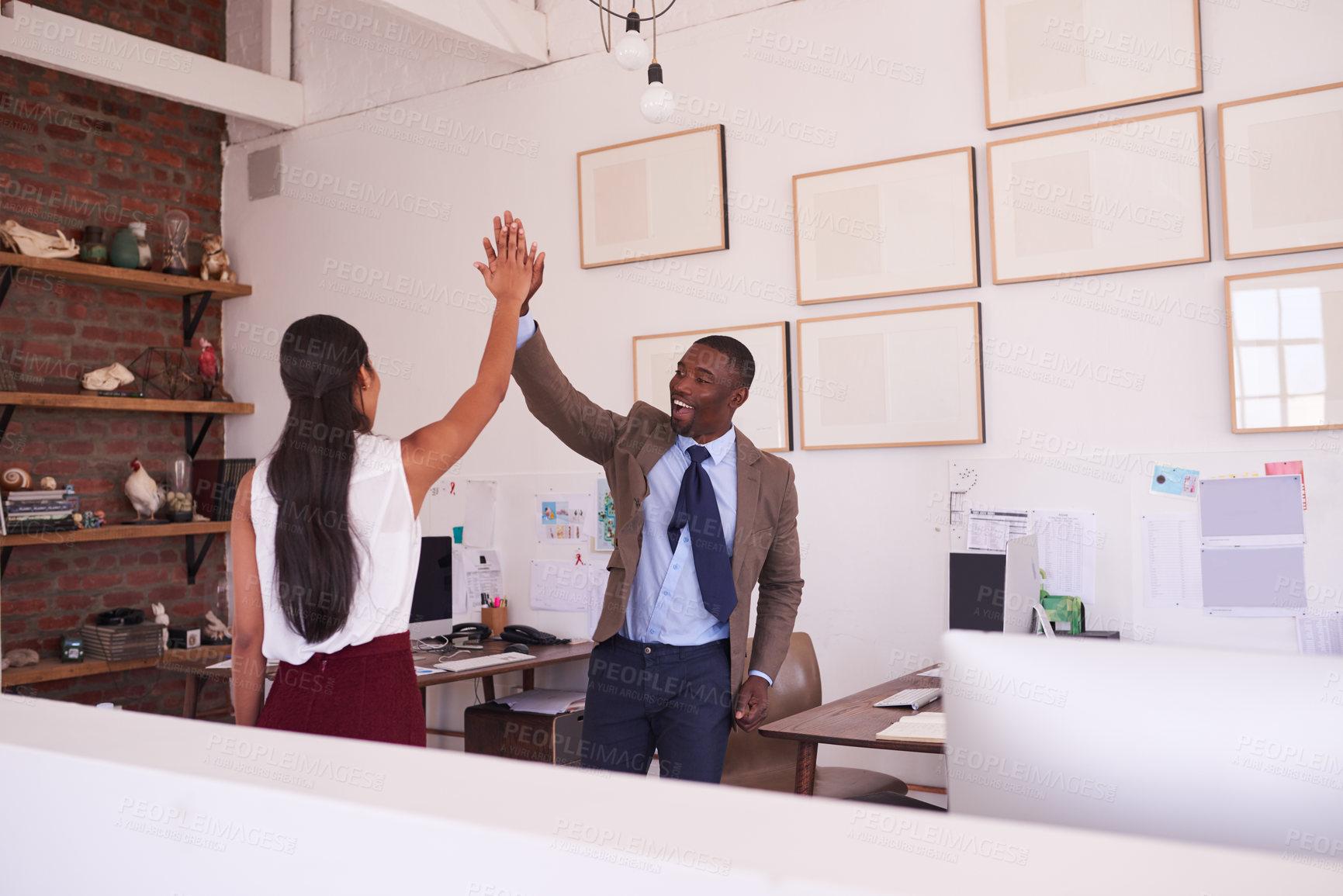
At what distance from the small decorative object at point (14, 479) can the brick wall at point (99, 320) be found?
0.14 metres

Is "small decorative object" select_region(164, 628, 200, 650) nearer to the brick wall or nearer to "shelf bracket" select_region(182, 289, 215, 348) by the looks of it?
the brick wall

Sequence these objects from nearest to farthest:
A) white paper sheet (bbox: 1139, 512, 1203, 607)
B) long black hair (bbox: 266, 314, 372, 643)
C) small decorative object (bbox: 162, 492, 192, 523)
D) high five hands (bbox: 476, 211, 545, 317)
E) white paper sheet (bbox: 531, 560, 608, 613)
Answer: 1. long black hair (bbox: 266, 314, 372, 643)
2. high five hands (bbox: 476, 211, 545, 317)
3. white paper sheet (bbox: 1139, 512, 1203, 607)
4. white paper sheet (bbox: 531, 560, 608, 613)
5. small decorative object (bbox: 162, 492, 192, 523)

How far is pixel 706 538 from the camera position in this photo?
236cm

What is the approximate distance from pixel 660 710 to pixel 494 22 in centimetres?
317

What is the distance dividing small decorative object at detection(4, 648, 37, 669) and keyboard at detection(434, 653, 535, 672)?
2088 mm

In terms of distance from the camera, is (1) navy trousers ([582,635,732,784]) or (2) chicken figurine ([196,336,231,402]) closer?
(1) navy trousers ([582,635,732,784])

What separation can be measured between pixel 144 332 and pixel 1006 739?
543 cm

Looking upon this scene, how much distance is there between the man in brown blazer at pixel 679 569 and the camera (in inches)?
91.3

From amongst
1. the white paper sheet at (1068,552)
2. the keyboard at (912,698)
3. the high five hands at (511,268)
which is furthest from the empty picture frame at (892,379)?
the high five hands at (511,268)

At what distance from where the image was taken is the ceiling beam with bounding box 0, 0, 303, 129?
4379mm

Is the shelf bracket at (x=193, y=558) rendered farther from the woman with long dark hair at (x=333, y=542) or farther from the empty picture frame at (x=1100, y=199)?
the empty picture frame at (x=1100, y=199)

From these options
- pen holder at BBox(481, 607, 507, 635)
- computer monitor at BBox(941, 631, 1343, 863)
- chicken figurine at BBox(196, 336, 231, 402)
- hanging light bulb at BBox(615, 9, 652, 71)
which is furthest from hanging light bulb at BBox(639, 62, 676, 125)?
chicken figurine at BBox(196, 336, 231, 402)

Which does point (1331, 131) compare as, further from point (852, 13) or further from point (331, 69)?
point (331, 69)

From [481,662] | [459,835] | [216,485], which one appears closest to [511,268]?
[459,835]
